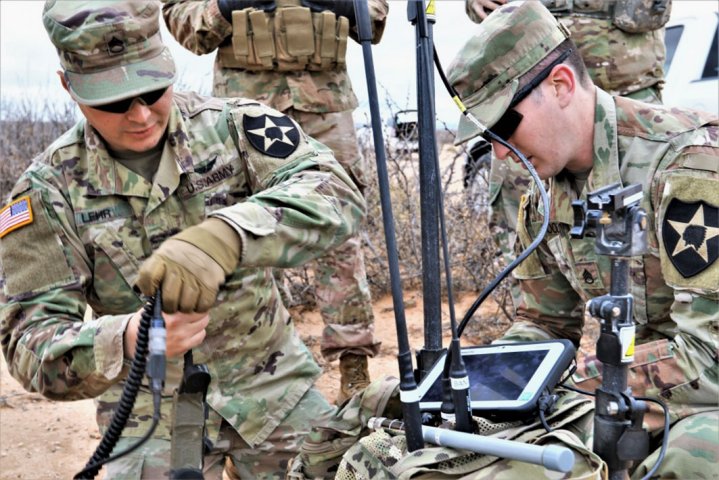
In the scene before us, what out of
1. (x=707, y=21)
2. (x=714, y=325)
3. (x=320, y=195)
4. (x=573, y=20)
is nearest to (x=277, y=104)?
(x=573, y=20)

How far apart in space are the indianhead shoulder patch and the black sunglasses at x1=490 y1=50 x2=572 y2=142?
1.79 ft

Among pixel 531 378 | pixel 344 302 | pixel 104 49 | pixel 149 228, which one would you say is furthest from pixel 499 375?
pixel 344 302

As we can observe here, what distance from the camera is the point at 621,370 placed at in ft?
4.67

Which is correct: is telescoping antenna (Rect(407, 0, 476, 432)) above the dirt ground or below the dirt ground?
above

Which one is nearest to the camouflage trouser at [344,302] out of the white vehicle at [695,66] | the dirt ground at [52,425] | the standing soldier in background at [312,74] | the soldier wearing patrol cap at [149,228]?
the standing soldier in background at [312,74]

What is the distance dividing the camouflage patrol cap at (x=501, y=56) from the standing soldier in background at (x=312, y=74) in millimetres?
1574

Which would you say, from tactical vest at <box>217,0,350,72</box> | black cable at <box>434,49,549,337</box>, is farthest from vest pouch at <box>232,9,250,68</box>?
black cable at <box>434,49,549,337</box>

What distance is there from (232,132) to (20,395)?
251cm

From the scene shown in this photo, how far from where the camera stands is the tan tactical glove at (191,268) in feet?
4.87

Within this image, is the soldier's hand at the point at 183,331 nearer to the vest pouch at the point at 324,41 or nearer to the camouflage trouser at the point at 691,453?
the camouflage trouser at the point at 691,453

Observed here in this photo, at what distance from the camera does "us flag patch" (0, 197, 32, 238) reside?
2189 millimetres

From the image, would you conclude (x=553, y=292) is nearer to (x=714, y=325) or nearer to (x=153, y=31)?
(x=714, y=325)

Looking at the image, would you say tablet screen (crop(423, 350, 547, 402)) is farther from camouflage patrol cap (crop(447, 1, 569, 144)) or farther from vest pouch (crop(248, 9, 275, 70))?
vest pouch (crop(248, 9, 275, 70))

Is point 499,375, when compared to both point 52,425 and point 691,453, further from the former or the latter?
point 52,425
